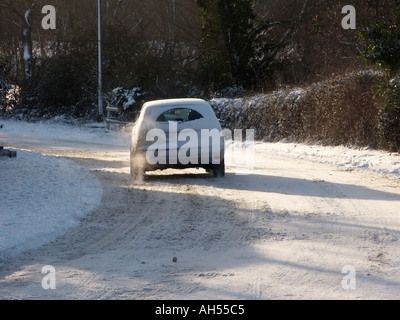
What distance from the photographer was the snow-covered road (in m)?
7.36

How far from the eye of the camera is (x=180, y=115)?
16.5m

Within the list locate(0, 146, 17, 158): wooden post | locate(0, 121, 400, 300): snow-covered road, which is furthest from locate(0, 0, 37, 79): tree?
locate(0, 121, 400, 300): snow-covered road

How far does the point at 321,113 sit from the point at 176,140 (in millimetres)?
9313

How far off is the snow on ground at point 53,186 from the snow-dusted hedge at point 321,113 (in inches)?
24.7

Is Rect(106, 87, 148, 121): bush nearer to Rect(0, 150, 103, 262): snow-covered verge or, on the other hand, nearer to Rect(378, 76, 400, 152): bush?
Rect(0, 150, 103, 262): snow-covered verge

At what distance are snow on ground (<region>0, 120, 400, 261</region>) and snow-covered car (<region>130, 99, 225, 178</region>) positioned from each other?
3.93ft

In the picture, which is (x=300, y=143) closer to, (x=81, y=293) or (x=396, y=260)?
(x=396, y=260)

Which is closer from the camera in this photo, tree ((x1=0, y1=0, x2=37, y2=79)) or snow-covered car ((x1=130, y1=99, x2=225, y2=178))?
snow-covered car ((x1=130, y1=99, x2=225, y2=178))

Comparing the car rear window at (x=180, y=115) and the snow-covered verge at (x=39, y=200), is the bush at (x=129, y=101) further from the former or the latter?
the car rear window at (x=180, y=115)

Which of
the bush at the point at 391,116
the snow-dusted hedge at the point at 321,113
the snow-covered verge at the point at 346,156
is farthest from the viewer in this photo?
the snow-dusted hedge at the point at 321,113

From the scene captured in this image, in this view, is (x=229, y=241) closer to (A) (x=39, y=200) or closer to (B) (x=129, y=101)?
(A) (x=39, y=200)

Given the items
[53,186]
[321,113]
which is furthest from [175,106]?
[321,113]

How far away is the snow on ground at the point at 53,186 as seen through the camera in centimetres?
1027

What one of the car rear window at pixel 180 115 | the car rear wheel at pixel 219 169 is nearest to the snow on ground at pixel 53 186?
the car rear window at pixel 180 115
